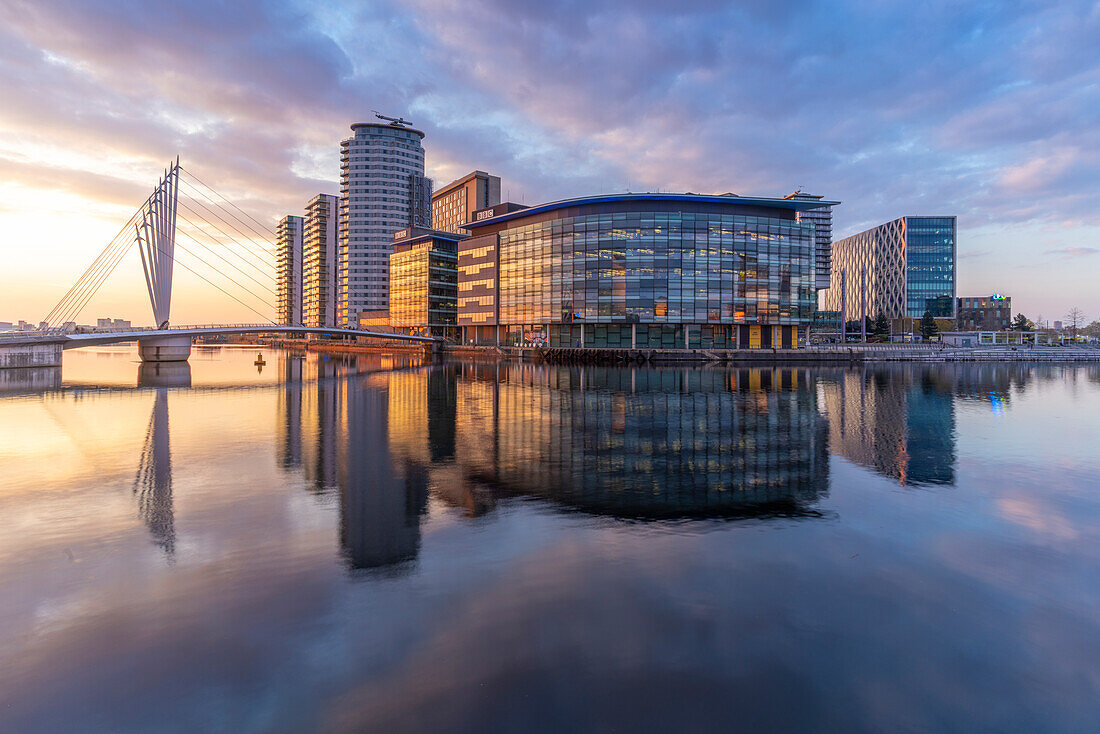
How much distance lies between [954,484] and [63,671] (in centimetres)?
2271

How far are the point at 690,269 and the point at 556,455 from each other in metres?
95.9

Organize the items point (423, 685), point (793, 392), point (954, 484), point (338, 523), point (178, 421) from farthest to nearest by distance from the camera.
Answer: point (793, 392) → point (178, 421) → point (954, 484) → point (338, 523) → point (423, 685)

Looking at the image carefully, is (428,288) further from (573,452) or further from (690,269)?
(573,452)

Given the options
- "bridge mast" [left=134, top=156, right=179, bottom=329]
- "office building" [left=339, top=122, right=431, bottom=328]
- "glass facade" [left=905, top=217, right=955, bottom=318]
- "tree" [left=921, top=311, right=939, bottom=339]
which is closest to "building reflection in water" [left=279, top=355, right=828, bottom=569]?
"bridge mast" [left=134, top=156, right=179, bottom=329]

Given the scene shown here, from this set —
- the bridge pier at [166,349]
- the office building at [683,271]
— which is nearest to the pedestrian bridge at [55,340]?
the bridge pier at [166,349]

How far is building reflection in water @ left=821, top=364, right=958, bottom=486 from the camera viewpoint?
787 inches

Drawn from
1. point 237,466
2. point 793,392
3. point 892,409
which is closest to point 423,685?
point 237,466

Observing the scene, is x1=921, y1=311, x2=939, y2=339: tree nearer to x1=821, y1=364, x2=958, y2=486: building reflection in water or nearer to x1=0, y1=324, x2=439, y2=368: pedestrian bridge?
x1=821, y1=364, x2=958, y2=486: building reflection in water

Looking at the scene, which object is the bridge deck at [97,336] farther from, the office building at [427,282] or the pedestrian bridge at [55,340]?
the office building at [427,282]

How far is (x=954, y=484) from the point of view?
17734mm

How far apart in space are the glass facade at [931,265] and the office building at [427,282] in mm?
156853

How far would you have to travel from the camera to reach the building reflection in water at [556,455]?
14656 millimetres

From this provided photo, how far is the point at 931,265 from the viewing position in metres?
186

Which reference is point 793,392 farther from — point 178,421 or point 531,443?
point 178,421
